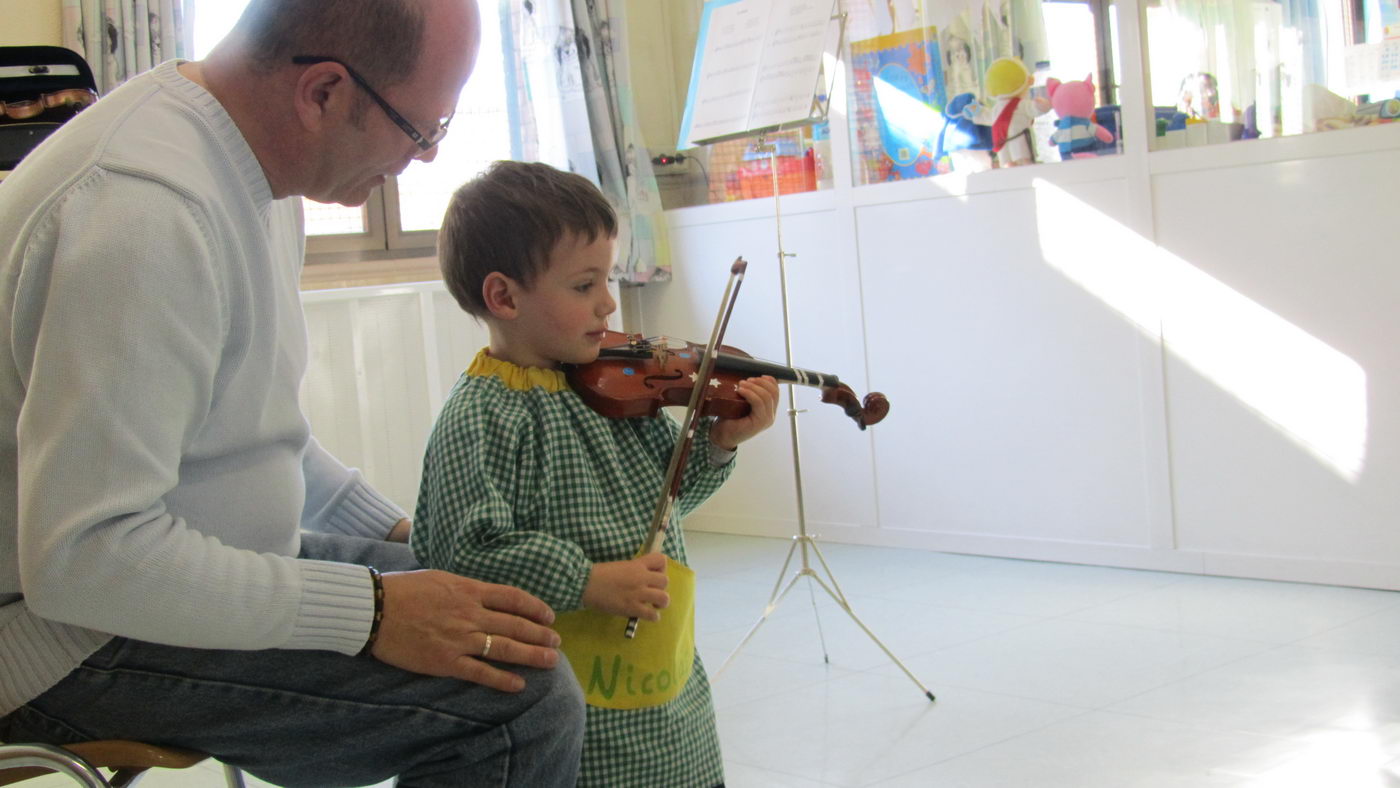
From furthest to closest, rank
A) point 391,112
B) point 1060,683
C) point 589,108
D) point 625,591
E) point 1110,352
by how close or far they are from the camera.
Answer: point 589,108 < point 1110,352 < point 1060,683 < point 625,591 < point 391,112

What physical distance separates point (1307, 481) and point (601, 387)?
196 centimetres

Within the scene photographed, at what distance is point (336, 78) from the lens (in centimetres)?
105

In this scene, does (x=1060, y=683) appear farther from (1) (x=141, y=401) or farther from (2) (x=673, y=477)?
(1) (x=141, y=401)

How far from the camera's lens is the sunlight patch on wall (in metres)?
2.70

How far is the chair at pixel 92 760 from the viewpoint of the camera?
922 mm

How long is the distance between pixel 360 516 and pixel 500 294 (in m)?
0.28

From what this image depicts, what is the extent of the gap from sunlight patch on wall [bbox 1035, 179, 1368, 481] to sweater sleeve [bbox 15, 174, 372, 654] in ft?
7.73

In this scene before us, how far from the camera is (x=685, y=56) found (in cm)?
412

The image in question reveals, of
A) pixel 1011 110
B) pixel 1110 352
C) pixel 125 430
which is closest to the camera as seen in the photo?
pixel 125 430

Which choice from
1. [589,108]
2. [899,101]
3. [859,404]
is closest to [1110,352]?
[899,101]

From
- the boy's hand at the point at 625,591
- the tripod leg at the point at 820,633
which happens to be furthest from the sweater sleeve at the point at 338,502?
the tripod leg at the point at 820,633

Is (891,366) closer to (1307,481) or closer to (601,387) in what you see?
(1307,481)

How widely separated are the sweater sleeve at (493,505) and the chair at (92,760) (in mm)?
304

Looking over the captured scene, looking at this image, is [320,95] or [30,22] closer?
[320,95]
